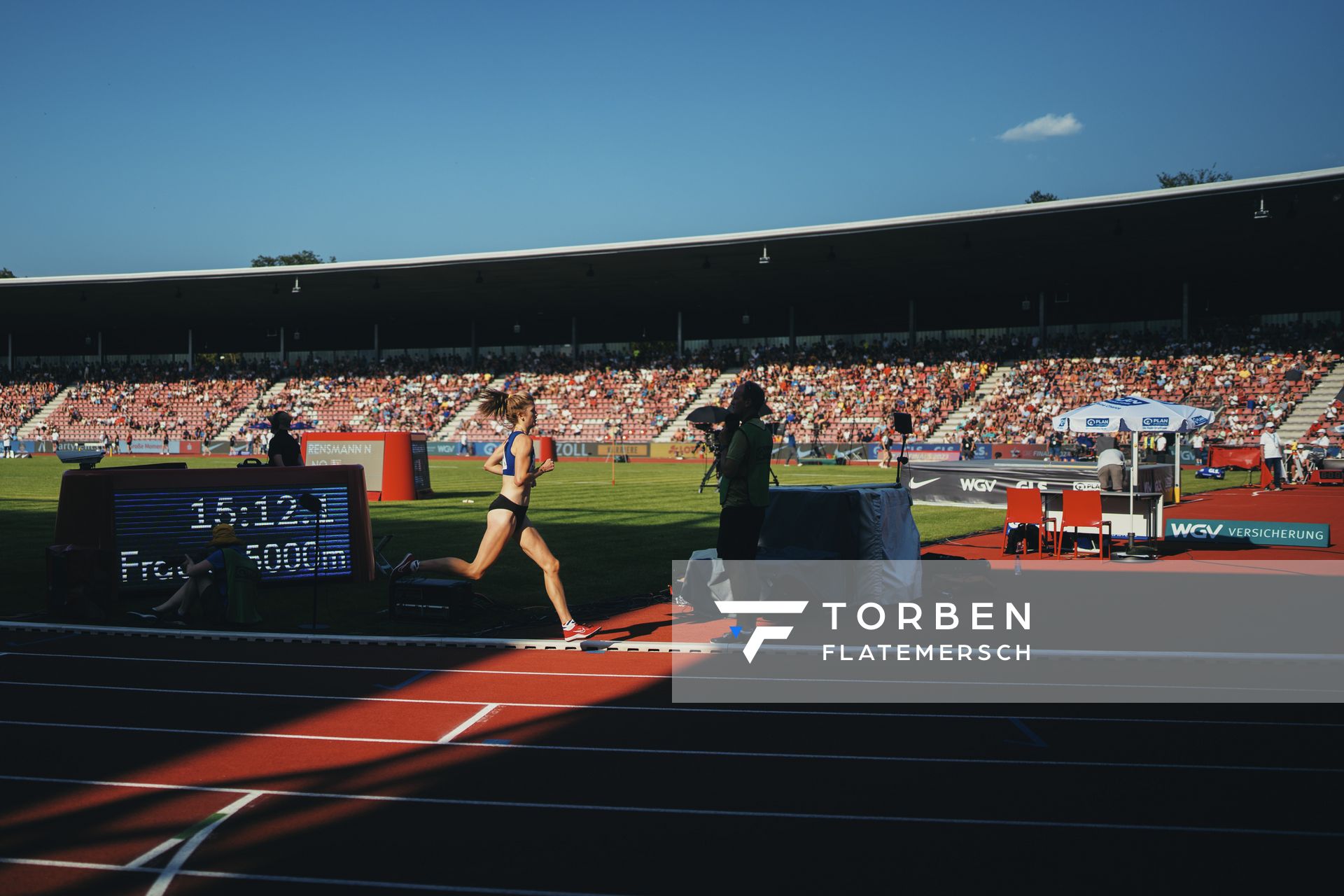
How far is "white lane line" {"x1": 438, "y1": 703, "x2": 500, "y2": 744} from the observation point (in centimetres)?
568

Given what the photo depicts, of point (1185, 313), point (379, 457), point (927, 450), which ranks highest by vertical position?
point (1185, 313)

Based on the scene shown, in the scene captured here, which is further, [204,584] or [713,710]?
[204,584]

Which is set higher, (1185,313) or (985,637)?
(1185,313)

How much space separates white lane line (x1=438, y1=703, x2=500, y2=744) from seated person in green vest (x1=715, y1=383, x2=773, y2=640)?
245cm

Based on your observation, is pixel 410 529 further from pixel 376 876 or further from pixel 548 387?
pixel 548 387

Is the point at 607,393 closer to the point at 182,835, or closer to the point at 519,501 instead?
the point at 519,501

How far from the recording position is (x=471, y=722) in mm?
6008

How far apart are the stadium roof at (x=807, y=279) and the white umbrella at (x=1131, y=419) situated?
2057cm

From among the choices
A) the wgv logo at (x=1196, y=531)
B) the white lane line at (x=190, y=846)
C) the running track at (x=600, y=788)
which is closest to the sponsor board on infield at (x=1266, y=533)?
the wgv logo at (x=1196, y=531)

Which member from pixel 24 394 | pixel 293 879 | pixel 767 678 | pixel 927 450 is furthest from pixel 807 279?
pixel 24 394

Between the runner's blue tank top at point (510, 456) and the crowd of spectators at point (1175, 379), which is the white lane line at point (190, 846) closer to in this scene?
the runner's blue tank top at point (510, 456)

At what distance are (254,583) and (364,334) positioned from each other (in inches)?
2314

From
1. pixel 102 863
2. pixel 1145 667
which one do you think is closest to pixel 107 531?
pixel 102 863

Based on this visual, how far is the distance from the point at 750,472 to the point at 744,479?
0.07 m
